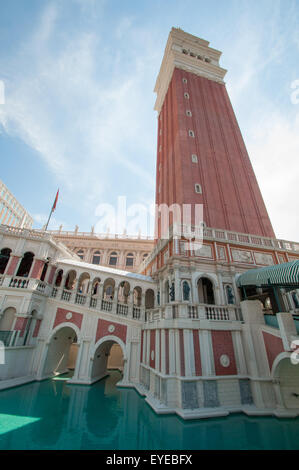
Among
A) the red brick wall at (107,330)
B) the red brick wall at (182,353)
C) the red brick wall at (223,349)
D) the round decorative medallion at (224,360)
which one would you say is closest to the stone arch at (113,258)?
the red brick wall at (107,330)

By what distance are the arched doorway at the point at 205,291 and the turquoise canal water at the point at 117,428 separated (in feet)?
20.2

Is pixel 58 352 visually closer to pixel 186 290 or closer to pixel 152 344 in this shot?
pixel 152 344

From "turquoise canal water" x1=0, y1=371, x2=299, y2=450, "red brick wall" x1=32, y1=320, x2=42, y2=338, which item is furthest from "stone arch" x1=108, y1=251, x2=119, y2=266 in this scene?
"turquoise canal water" x1=0, y1=371, x2=299, y2=450

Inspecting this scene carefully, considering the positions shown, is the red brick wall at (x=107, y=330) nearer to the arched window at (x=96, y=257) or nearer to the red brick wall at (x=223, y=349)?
the red brick wall at (x=223, y=349)

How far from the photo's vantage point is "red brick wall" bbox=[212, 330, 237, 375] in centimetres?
1021

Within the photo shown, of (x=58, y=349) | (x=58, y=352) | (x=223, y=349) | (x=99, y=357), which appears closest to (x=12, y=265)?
(x=58, y=349)

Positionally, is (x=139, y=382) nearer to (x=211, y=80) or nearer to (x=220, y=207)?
(x=220, y=207)

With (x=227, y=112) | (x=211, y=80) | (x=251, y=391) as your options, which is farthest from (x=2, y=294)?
(x=211, y=80)

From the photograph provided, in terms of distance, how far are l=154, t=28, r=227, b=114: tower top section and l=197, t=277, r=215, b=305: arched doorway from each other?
2805 centimetres

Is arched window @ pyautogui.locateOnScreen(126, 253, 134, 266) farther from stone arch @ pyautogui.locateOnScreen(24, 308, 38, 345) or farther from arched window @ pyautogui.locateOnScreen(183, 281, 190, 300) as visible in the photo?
arched window @ pyautogui.locateOnScreen(183, 281, 190, 300)

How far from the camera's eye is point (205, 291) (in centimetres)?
1416

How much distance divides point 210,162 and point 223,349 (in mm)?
16407

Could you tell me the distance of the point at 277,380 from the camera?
959 centimetres

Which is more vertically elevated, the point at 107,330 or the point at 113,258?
the point at 113,258
